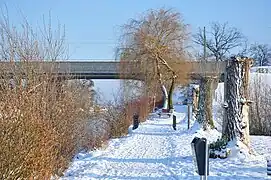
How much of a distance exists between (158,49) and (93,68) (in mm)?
21770

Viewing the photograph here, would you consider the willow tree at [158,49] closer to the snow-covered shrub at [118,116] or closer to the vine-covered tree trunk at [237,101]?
the snow-covered shrub at [118,116]

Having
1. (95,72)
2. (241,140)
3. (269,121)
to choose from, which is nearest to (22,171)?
(241,140)

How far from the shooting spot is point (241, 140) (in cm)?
1388

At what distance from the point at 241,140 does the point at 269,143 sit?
618cm

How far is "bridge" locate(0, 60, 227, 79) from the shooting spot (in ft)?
Answer: 44.2

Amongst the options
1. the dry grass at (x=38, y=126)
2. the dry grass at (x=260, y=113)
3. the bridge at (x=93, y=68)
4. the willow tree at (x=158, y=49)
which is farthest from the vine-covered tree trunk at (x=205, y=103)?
the willow tree at (x=158, y=49)

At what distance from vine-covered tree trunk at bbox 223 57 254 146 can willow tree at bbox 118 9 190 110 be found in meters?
29.2

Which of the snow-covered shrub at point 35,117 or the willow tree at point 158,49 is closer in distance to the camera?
the snow-covered shrub at point 35,117

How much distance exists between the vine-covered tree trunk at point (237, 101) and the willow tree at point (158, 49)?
29.2m

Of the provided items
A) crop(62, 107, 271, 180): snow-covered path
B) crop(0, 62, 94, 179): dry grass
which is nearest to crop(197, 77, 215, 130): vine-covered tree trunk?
crop(62, 107, 271, 180): snow-covered path

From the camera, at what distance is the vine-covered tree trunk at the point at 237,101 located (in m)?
13.9

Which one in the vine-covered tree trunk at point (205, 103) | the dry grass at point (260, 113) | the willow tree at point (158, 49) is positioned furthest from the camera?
the willow tree at point (158, 49)

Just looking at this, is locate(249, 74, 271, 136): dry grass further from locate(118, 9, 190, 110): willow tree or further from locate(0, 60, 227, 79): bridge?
locate(118, 9, 190, 110): willow tree

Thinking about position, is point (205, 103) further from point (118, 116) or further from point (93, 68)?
point (93, 68)
